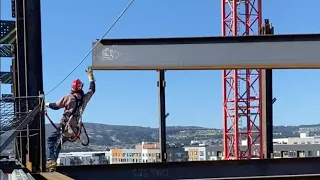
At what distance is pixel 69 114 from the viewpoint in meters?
8.79

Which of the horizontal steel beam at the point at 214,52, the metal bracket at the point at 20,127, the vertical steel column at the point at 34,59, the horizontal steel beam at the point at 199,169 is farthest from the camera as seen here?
the horizontal steel beam at the point at 199,169

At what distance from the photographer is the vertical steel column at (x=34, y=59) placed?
9.15 meters

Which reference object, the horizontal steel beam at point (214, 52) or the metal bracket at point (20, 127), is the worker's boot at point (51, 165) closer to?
the metal bracket at point (20, 127)

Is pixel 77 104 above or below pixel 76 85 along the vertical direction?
below

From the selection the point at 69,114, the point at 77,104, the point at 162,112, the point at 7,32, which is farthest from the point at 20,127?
the point at 7,32

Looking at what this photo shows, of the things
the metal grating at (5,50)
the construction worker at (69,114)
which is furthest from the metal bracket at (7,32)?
the construction worker at (69,114)

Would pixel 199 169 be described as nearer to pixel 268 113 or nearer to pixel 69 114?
pixel 69 114

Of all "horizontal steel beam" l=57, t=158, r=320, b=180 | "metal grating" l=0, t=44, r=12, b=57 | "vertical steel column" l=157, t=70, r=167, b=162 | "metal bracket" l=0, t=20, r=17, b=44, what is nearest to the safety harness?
"horizontal steel beam" l=57, t=158, r=320, b=180

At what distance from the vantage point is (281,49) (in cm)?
771

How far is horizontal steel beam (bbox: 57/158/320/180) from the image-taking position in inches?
387

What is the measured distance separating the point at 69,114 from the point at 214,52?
9.49 feet

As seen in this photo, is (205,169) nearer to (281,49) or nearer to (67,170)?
(67,170)

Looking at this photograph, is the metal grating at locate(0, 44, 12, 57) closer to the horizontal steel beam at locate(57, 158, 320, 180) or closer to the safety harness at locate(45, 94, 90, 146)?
the horizontal steel beam at locate(57, 158, 320, 180)

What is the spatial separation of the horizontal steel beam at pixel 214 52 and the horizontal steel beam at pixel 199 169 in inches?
117
